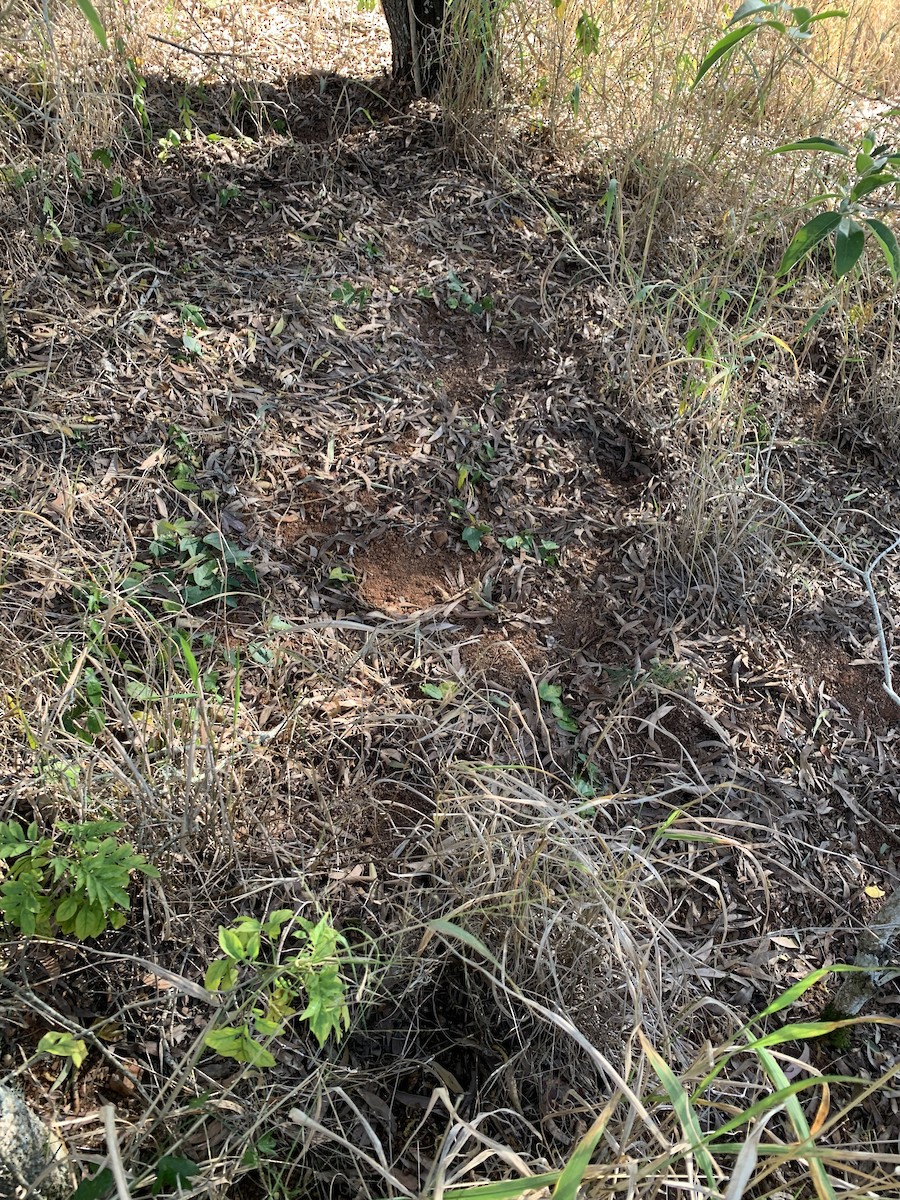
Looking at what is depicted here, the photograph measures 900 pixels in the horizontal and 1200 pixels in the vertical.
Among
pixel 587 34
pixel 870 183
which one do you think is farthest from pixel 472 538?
pixel 587 34

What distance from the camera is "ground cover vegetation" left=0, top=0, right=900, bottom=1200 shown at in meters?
1.32

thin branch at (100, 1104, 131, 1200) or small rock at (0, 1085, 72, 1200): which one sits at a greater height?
thin branch at (100, 1104, 131, 1200)

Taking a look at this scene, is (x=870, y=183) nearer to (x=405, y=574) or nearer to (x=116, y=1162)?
(x=405, y=574)

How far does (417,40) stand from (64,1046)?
3240mm

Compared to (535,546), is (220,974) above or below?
below

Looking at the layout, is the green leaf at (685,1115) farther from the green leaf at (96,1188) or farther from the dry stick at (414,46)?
the dry stick at (414,46)

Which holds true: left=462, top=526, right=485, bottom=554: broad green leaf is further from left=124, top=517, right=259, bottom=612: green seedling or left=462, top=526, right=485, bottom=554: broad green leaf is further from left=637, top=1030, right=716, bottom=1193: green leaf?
left=637, top=1030, right=716, bottom=1193: green leaf

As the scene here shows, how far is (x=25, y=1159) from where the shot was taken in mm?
1059

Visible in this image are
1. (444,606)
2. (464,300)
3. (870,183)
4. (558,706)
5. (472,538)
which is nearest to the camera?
(870,183)

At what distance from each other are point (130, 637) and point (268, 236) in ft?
4.88

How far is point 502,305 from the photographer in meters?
2.68

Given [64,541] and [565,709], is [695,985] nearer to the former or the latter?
[565,709]

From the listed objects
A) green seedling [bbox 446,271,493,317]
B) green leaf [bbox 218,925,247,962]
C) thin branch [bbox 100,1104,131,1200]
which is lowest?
green leaf [bbox 218,925,247,962]

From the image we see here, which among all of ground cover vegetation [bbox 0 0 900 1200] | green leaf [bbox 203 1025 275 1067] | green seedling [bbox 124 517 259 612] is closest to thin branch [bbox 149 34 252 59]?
ground cover vegetation [bbox 0 0 900 1200]
